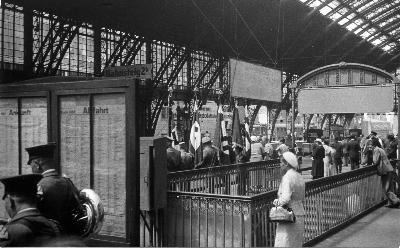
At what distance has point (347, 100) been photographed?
38.5ft

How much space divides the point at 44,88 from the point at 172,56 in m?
23.8

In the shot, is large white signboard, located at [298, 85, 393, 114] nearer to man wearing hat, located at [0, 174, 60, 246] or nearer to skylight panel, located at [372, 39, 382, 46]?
man wearing hat, located at [0, 174, 60, 246]

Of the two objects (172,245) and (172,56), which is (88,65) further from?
(172,245)

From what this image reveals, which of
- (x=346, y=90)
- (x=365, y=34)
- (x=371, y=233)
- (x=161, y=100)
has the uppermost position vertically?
(x=365, y=34)

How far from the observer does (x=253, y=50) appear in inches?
1382

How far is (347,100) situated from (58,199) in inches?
356

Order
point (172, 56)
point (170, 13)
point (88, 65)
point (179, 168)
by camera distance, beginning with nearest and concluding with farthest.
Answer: point (179, 168) < point (170, 13) < point (88, 65) < point (172, 56)

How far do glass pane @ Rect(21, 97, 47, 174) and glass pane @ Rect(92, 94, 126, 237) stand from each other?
0.97 m

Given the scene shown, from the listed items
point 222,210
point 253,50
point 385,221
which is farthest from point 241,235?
point 253,50

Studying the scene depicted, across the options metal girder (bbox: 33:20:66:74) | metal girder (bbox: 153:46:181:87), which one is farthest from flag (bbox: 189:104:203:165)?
metal girder (bbox: 153:46:181:87)

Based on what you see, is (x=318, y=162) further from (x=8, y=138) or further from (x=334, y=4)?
(x=334, y=4)

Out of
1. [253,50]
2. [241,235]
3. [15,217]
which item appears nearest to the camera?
[15,217]

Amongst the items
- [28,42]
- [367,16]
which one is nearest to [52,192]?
[28,42]

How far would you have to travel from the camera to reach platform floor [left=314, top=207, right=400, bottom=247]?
754 centimetres
